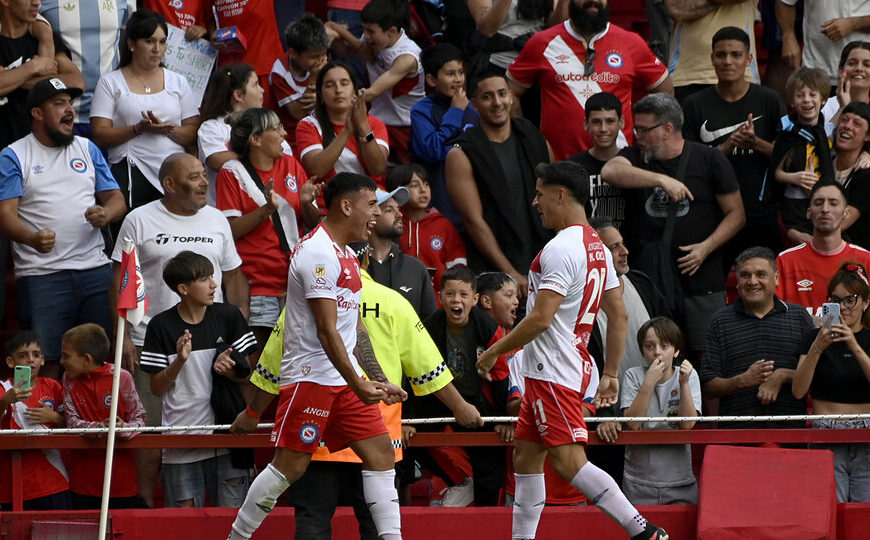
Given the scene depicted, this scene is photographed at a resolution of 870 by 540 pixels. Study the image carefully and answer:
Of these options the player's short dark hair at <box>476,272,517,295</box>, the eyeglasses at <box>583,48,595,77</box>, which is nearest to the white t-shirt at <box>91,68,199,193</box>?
the player's short dark hair at <box>476,272,517,295</box>

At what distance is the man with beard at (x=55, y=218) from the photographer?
934 cm

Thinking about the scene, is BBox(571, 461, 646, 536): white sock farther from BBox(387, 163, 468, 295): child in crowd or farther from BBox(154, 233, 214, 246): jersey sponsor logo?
BBox(154, 233, 214, 246): jersey sponsor logo

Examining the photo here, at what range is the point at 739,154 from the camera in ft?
34.3

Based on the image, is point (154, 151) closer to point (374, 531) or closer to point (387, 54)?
point (387, 54)

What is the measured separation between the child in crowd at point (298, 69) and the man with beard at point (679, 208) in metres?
2.75

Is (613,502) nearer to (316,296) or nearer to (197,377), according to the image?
(316,296)

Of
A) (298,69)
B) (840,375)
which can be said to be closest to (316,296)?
(840,375)

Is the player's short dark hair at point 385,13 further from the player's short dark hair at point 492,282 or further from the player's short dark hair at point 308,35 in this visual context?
the player's short dark hair at point 492,282

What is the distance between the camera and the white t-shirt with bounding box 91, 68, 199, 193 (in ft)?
33.7

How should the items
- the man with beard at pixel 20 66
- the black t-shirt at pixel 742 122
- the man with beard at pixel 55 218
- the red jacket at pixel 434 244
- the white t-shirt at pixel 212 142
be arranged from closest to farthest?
the man with beard at pixel 55 218 → the red jacket at pixel 434 244 → the white t-shirt at pixel 212 142 → the man with beard at pixel 20 66 → the black t-shirt at pixel 742 122

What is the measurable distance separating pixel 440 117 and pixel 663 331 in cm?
337

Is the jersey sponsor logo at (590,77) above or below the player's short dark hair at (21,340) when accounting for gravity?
above

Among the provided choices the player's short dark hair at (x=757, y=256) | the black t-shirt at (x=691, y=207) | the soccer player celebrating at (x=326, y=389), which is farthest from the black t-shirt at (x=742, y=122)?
the soccer player celebrating at (x=326, y=389)

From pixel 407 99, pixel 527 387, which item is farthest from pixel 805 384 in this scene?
pixel 407 99
